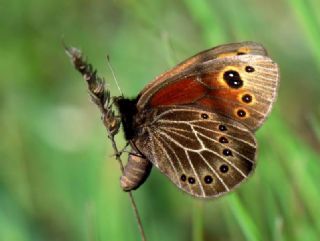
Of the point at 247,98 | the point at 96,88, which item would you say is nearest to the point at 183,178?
the point at 247,98

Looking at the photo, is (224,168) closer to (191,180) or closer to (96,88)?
(191,180)

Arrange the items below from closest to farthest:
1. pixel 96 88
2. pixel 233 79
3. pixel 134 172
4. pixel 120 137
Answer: pixel 96 88 < pixel 134 172 < pixel 233 79 < pixel 120 137

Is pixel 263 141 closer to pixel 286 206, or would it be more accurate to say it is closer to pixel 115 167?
pixel 286 206

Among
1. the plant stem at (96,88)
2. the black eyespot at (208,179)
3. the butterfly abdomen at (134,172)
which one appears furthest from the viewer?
the black eyespot at (208,179)

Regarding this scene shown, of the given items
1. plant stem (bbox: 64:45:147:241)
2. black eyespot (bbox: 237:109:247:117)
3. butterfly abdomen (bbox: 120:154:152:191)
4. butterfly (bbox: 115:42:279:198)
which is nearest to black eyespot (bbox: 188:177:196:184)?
butterfly (bbox: 115:42:279:198)

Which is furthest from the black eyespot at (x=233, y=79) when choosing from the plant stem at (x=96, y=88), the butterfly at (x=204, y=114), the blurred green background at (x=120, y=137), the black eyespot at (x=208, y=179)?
the plant stem at (x=96, y=88)

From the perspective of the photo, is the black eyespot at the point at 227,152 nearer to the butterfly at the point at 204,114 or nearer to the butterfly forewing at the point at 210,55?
the butterfly at the point at 204,114

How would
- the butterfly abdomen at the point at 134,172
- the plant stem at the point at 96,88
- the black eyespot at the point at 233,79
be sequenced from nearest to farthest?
the plant stem at the point at 96,88 → the butterfly abdomen at the point at 134,172 → the black eyespot at the point at 233,79

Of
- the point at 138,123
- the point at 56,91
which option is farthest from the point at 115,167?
the point at 56,91
